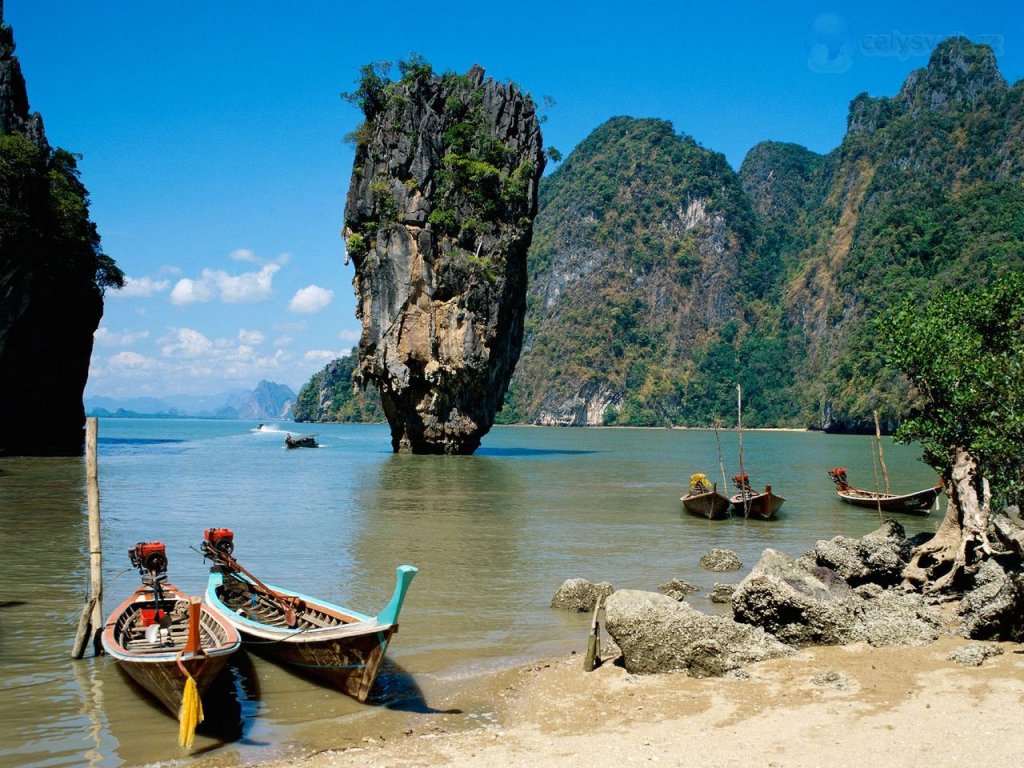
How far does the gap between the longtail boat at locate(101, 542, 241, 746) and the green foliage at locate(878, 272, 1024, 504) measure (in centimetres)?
957

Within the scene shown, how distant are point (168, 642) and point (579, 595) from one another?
590 centimetres

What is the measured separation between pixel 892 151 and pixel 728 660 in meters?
135

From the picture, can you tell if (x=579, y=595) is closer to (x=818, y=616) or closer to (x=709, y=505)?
(x=818, y=616)

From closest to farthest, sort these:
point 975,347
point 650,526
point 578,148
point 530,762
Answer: point 530,762 < point 975,347 < point 650,526 < point 578,148

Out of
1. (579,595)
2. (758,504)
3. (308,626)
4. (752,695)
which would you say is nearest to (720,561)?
(579,595)

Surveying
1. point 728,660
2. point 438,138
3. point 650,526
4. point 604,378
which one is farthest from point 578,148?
point 728,660

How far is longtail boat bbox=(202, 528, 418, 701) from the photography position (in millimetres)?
8047

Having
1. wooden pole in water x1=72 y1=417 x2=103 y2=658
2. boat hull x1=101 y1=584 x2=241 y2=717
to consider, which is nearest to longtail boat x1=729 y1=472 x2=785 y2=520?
boat hull x1=101 y1=584 x2=241 y2=717

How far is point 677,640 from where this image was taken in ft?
29.6

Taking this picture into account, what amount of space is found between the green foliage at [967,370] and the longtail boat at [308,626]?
8.05 m

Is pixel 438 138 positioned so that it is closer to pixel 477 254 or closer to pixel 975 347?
pixel 477 254

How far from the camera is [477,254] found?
152 feet

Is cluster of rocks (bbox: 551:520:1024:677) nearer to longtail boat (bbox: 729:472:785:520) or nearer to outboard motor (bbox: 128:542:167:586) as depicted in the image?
outboard motor (bbox: 128:542:167:586)

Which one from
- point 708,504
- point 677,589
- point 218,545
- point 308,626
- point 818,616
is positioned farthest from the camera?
point 708,504
